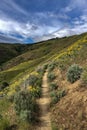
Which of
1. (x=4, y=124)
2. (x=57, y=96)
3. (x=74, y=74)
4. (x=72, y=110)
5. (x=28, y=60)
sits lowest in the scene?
(x=28, y=60)

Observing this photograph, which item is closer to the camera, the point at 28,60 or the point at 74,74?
the point at 74,74

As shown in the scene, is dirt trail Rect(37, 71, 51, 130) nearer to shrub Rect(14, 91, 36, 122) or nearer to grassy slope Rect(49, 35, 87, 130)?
grassy slope Rect(49, 35, 87, 130)

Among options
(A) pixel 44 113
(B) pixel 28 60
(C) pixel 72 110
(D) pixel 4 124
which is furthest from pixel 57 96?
(B) pixel 28 60

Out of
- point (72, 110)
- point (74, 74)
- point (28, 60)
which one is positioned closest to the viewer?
point (72, 110)

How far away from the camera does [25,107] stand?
1039 cm

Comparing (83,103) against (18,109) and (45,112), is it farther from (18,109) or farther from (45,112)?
(18,109)

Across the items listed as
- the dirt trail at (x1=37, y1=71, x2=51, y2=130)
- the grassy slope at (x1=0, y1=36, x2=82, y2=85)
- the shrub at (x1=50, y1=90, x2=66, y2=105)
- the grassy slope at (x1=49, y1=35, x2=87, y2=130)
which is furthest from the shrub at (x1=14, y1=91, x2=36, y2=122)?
the grassy slope at (x1=0, y1=36, x2=82, y2=85)

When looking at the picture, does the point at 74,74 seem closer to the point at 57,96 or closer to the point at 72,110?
the point at 57,96

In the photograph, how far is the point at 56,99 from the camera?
1138cm

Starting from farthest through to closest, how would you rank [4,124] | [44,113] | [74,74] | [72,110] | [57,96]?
1. [74,74]
2. [57,96]
3. [44,113]
4. [72,110]
5. [4,124]

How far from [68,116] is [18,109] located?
238 centimetres

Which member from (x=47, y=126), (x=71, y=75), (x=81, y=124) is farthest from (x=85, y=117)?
(x=71, y=75)

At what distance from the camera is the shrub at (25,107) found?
31.7 feet

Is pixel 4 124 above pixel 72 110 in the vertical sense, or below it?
below
